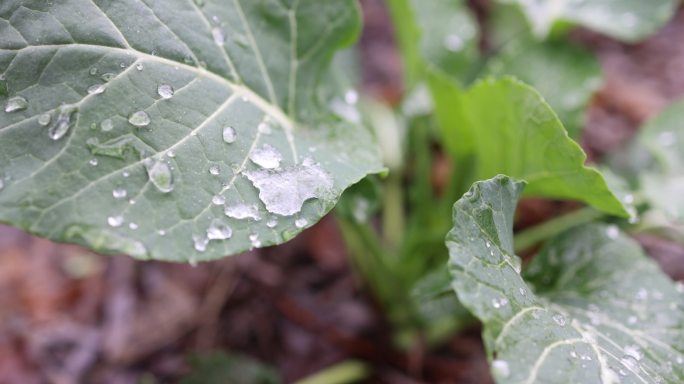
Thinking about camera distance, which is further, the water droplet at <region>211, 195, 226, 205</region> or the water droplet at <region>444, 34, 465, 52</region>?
the water droplet at <region>444, 34, 465, 52</region>

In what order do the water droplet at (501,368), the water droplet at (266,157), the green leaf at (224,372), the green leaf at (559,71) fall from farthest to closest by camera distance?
the green leaf at (559,71)
the green leaf at (224,372)
the water droplet at (266,157)
the water droplet at (501,368)

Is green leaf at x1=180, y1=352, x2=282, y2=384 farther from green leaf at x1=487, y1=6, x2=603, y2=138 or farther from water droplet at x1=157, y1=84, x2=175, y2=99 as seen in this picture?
green leaf at x1=487, y1=6, x2=603, y2=138

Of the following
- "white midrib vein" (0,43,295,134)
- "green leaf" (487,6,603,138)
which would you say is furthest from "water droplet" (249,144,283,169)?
"green leaf" (487,6,603,138)

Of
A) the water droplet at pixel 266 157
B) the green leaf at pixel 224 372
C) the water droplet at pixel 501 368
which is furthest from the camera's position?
the green leaf at pixel 224 372

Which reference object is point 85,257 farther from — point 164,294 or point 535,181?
point 535,181

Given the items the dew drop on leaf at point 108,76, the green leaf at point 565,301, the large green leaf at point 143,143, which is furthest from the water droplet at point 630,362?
the dew drop on leaf at point 108,76

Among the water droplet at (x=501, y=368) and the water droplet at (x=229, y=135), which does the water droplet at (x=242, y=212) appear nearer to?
the water droplet at (x=229, y=135)

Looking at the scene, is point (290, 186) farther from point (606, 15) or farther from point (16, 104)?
point (606, 15)

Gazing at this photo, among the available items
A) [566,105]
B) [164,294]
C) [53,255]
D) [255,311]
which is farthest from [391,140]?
[53,255]
